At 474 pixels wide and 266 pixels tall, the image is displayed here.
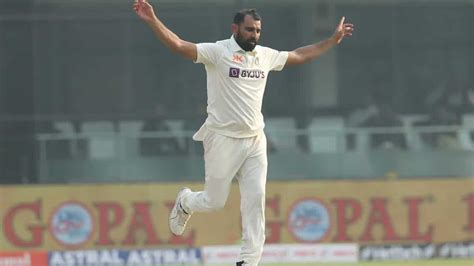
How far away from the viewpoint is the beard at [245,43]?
9883 millimetres

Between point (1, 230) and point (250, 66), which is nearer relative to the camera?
point (250, 66)

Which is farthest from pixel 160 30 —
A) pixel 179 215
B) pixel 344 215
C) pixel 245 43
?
pixel 344 215

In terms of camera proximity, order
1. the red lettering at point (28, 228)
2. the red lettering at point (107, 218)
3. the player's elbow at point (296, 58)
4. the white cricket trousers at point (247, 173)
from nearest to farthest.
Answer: the white cricket trousers at point (247, 173) → the player's elbow at point (296, 58) → the red lettering at point (28, 228) → the red lettering at point (107, 218)

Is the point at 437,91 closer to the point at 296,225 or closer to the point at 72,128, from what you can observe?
the point at 296,225

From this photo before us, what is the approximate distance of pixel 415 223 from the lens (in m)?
15.9

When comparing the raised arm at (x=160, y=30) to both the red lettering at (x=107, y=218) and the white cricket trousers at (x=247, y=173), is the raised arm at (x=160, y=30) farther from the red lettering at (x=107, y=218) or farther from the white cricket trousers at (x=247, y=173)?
the red lettering at (x=107, y=218)

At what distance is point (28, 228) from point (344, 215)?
10.9 feet

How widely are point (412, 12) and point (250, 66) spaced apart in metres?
6.22

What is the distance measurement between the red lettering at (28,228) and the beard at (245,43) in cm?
611

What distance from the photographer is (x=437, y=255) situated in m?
15.9

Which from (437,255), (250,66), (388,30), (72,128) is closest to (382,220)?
(437,255)

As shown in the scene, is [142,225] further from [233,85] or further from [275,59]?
[233,85]

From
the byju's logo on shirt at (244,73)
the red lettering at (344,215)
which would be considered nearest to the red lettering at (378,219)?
the red lettering at (344,215)

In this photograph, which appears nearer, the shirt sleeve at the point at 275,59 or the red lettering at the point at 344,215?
the shirt sleeve at the point at 275,59
